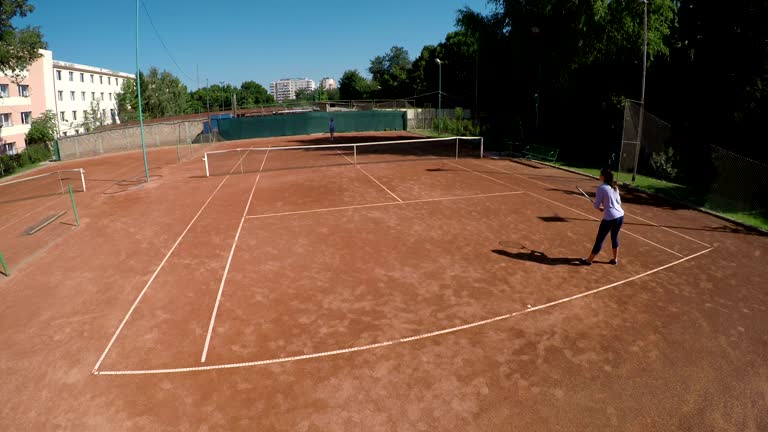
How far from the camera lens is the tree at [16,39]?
32812 mm

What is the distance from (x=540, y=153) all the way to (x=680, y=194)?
33.3 feet

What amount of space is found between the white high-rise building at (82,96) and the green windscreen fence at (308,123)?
22.2 metres

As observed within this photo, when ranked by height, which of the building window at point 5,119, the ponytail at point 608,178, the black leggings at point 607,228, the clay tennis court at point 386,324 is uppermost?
the building window at point 5,119

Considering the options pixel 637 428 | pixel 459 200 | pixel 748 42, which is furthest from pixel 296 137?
pixel 637 428

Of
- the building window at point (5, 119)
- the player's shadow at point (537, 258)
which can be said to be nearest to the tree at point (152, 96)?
the building window at point (5, 119)

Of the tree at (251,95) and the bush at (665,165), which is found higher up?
the tree at (251,95)

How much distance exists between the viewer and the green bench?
25906 mm

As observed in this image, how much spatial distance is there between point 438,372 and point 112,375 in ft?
15.7

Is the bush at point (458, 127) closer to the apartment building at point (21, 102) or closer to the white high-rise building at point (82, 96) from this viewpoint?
the apartment building at point (21, 102)

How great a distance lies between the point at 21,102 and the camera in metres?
46.3

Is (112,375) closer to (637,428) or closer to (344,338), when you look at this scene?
(344,338)

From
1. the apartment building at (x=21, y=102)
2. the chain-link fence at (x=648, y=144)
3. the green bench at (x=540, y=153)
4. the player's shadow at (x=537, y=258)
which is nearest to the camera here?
the player's shadow at (x=537, y=258)

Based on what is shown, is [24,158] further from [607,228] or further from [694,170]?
[694,170]

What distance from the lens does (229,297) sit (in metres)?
8.77
